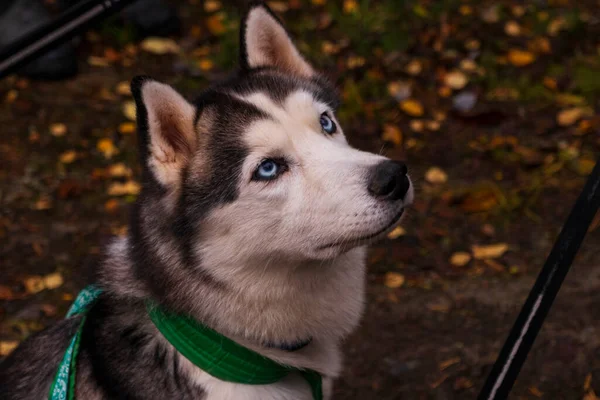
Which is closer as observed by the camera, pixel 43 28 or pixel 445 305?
pixel 43 28

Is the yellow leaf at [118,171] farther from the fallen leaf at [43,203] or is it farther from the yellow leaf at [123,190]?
the fallen leaf at [43,203]

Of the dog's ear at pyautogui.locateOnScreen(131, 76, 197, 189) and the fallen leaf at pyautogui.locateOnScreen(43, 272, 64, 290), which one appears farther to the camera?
the fallen leaf at pyautogui.locateOnScreen(43, 272, 64, 290)

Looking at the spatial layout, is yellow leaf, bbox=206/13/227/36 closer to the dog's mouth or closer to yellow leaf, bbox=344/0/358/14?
yellow leaf, bbox=344/0/358/14

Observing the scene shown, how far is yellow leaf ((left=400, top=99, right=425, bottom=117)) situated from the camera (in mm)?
5867

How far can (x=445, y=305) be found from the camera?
13.6 ft

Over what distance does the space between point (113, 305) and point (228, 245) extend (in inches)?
21.4

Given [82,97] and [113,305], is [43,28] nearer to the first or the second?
[113,305]

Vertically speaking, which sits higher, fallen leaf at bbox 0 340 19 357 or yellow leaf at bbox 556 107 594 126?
fallen leaf at bbox 0 340 19 357

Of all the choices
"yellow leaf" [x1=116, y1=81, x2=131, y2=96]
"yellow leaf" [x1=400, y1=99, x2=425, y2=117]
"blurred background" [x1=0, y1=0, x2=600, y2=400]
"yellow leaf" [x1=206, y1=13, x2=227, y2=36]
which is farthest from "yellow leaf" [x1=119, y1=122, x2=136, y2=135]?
"yellow leaf" [x1=400, y1=99, x2=425, y2=117]

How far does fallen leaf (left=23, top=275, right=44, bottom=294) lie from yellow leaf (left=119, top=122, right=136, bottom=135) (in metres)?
1.66

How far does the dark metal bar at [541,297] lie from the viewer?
2.08 meters

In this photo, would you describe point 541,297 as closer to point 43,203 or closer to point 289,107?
point 289,107

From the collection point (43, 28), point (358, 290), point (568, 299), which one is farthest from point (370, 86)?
A: point (43, 28)

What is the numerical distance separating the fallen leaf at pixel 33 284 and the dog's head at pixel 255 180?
2263mm
